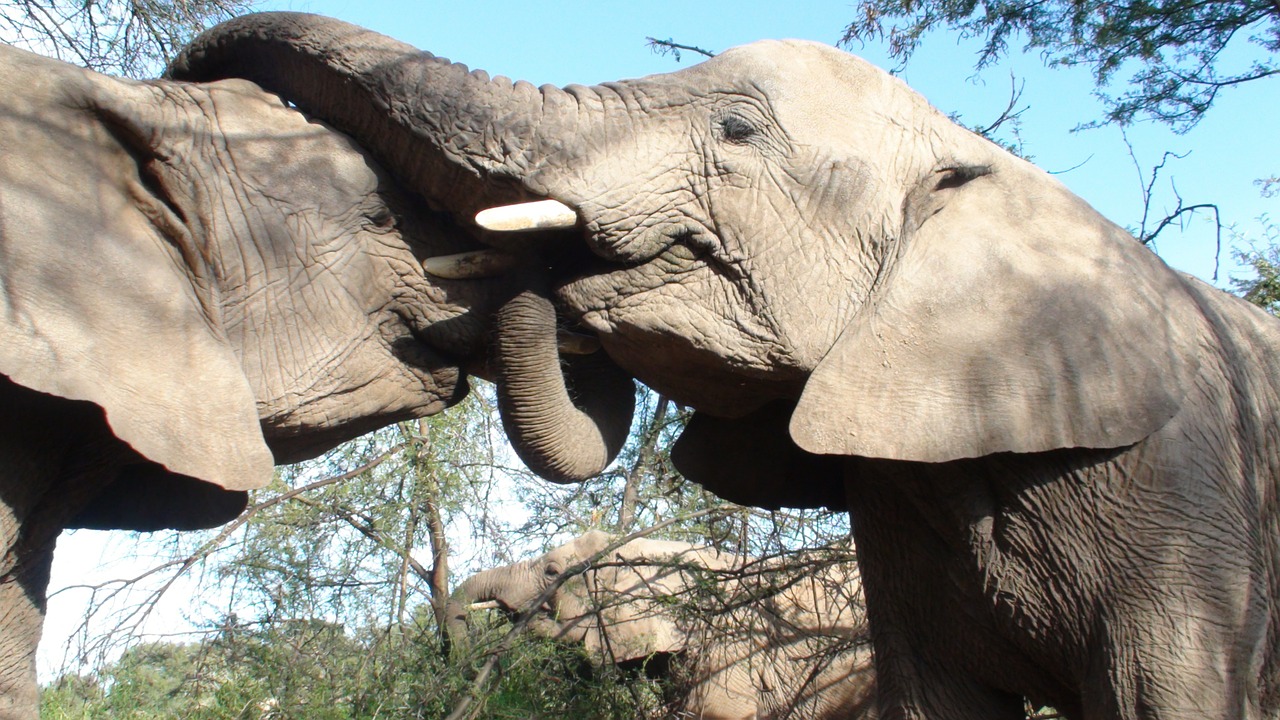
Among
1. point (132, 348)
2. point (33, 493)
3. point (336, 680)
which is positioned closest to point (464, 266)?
point (132, 348)

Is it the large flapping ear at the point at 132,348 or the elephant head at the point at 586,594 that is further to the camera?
the elephant head at the point at 586,594

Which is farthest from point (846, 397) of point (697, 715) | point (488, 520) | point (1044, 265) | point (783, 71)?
point (488, 520)

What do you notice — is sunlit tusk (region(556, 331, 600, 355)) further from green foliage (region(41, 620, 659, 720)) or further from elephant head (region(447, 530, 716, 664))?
elephant head (region(447, 530, 716, 664))

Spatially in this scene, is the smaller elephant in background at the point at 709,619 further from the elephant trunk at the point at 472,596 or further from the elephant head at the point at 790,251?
the elephant head at the point at 790,251

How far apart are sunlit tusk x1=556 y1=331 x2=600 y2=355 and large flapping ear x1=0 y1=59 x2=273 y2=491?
2.80 feet

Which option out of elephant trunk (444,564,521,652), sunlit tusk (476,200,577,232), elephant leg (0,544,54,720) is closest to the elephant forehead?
sunlit tusk (476,200,577,232)

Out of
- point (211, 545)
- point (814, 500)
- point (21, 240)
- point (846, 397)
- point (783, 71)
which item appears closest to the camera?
point (21, 240)

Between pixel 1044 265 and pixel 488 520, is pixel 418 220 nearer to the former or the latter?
pixel 1044 265

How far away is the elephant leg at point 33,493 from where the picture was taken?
2.96 m

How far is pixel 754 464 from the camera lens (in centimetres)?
430

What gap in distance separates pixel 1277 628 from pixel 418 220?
2.78 metres

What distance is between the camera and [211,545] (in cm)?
632

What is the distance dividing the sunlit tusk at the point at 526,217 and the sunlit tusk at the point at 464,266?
0.30 m

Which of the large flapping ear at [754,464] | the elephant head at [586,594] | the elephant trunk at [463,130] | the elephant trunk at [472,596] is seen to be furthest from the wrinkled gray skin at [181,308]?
the elephant head at [586,594]
